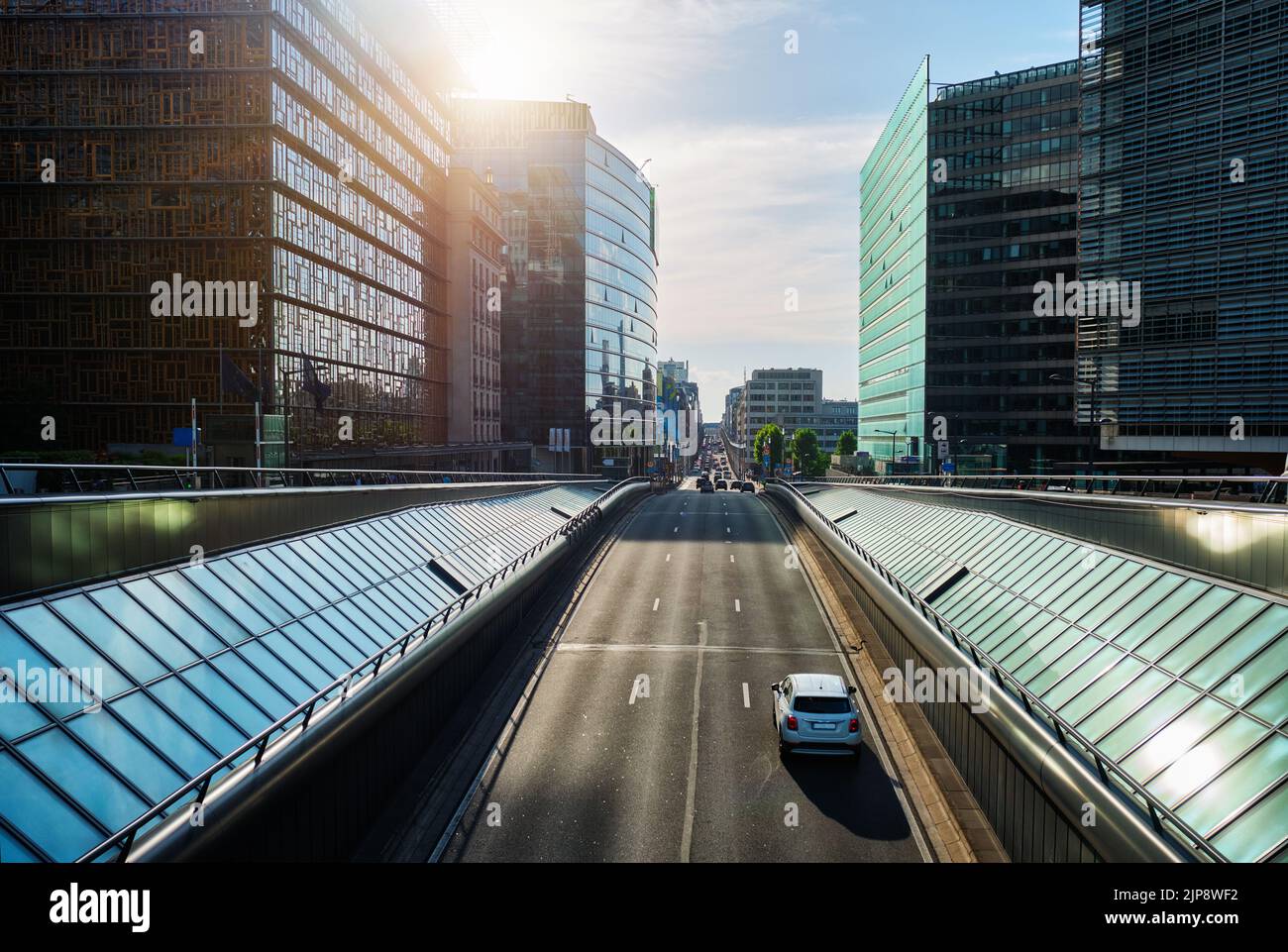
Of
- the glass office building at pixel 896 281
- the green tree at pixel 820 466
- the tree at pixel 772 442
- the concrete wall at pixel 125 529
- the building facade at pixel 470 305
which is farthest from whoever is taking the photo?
the tree at pixel 772 442

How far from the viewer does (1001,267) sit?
93.2 meters

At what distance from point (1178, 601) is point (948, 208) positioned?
92131 millimetres

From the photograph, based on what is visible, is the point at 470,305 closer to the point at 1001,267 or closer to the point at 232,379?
the point at 1001,267

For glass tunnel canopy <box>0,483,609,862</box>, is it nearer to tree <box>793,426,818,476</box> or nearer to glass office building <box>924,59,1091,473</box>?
glass office building <box>924,59,1091,473</box>

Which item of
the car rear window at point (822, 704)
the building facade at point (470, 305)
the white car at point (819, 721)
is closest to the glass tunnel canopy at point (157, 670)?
the white car at point (819, 721)

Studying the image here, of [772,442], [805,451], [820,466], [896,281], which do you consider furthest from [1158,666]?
[772,442]

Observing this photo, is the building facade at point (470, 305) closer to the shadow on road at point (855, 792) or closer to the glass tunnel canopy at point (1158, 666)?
the glass tunnel canopy at point (1158, 666)

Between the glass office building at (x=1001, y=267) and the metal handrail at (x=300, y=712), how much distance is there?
74.8 m

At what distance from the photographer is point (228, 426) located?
52.4 meters

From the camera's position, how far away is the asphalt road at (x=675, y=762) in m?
14.6

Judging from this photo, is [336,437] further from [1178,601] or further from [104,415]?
[1178,601]

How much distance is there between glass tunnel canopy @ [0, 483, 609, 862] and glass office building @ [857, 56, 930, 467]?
8791cm

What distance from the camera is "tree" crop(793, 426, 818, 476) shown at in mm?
149750

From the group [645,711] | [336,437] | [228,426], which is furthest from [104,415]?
[645,711]
